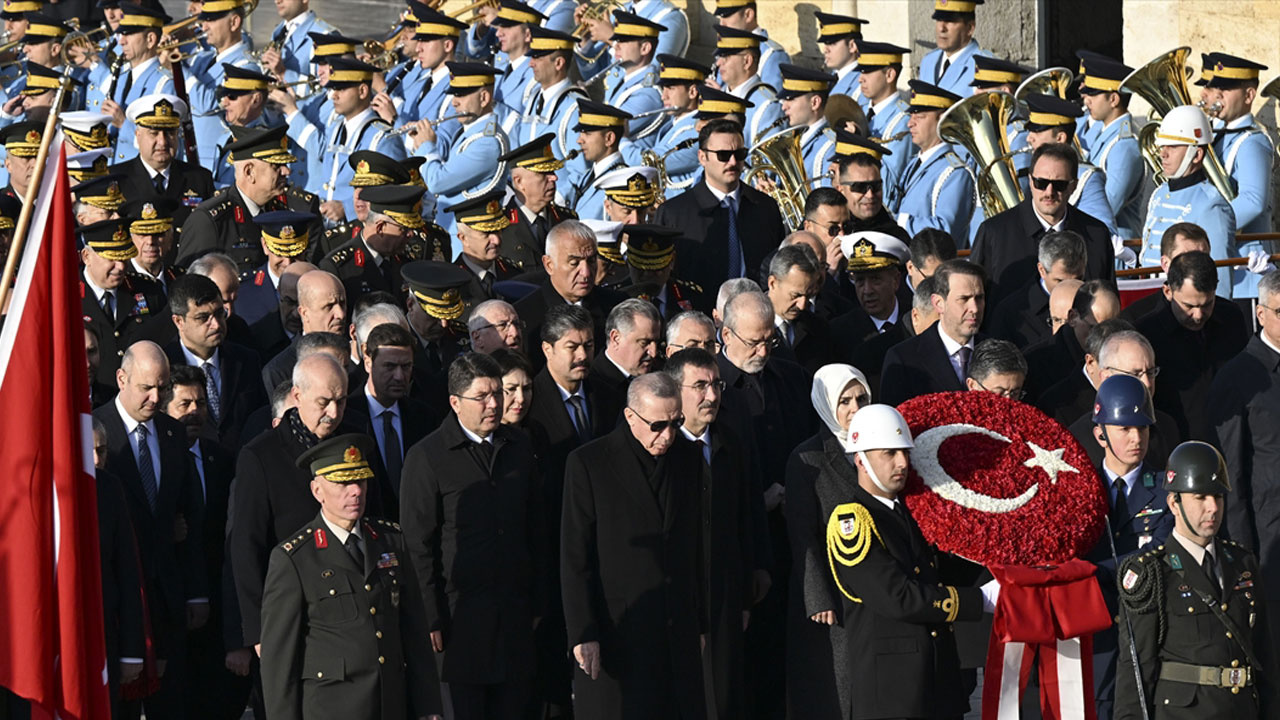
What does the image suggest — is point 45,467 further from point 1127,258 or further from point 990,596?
point 1127,258

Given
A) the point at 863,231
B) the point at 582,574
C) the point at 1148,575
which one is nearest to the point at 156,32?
the point at 863,231

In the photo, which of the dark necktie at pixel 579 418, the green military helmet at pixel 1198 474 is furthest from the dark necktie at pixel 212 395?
the green military helmet at pixel 1198 474

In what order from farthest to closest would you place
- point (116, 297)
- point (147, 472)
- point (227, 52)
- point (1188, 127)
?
point (227, 52), point (1188, 127), point (116, 297), point (147, 472)

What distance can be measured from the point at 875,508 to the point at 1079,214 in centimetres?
399

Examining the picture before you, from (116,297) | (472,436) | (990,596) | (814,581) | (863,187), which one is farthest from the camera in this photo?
(863,187)

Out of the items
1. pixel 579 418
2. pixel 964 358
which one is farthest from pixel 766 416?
pixel 964 358

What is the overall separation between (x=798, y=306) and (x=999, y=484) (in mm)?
2428

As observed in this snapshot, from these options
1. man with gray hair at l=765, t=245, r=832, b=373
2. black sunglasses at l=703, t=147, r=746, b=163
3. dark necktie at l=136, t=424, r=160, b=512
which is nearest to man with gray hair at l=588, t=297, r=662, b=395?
man with gray hair at l=765, t=245, r=832, b=373

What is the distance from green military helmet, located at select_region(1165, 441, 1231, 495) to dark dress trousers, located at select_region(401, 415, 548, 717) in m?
2.45

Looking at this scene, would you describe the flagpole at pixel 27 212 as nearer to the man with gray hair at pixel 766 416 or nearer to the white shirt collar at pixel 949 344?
the man with gray hair at pixel 766 416

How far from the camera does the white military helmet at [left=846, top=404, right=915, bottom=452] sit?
26.2ft

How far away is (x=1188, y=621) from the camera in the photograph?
26.4 ft

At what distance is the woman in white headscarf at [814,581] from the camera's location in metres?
8.38

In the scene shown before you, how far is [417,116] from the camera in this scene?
52.0 ft
